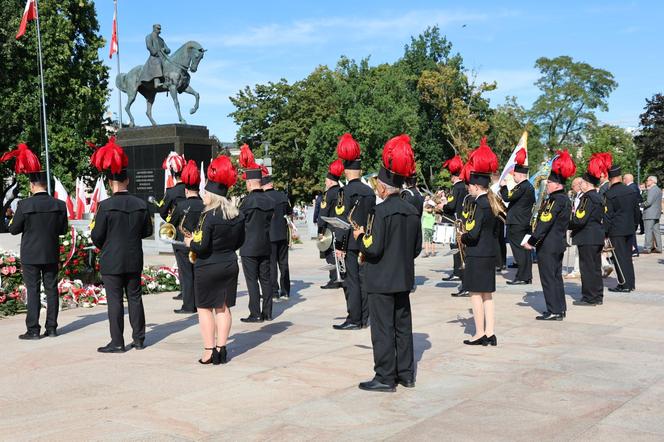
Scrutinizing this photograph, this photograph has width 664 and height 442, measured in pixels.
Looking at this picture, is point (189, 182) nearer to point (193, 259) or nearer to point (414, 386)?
point (193, 259)

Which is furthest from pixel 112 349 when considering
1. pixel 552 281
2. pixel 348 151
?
pixel 552 281

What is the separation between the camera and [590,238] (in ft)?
36.1

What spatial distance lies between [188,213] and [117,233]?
1796 millimetres

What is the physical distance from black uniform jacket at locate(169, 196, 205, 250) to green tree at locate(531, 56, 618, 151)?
69.2 m

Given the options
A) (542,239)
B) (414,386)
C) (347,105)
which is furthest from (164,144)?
(347,105)

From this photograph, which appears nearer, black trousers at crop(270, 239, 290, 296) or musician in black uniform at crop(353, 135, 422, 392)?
musician in black uniform at crop(353, 135, 422, 392)

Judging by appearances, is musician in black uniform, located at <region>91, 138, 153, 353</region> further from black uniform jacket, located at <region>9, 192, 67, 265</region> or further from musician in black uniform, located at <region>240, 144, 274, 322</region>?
musician in black uniform, located at <region>240, 144, 274, 322</region>

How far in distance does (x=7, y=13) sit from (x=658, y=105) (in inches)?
1327

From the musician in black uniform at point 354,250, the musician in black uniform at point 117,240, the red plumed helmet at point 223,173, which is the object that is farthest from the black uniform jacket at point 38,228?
the musician in black uniform at point 354,250

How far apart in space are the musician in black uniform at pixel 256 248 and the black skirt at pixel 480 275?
3007mm

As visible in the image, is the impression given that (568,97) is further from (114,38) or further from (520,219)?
(520,219)

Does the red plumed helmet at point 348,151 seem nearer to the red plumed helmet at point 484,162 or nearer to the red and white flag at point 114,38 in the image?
the red plumed helmet at point 484,162

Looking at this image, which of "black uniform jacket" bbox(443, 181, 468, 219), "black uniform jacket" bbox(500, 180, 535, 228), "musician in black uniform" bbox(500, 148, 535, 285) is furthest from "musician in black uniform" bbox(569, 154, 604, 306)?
"black uniform jacket" bbox(500, 180, 535, 228)

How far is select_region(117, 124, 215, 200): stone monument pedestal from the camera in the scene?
21.8 m
